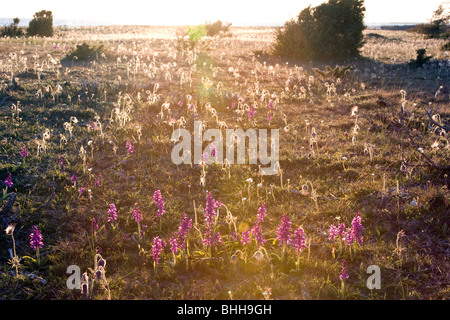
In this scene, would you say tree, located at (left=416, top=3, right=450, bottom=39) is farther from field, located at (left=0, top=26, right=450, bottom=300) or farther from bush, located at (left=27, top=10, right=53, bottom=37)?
bush, located at (left=27, top=10, right=53, bottom=37)

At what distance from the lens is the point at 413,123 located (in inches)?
375

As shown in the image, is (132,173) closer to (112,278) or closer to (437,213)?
(112,278)

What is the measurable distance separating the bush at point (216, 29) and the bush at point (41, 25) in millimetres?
16088

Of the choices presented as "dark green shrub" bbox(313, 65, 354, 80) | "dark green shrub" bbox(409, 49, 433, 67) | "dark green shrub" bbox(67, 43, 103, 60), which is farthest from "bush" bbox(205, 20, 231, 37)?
"dark green shrub" bbox(313, 65, 354, 80)

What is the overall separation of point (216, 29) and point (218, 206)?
130 feet

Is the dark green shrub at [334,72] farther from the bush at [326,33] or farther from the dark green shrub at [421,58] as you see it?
the bush at [326,33]

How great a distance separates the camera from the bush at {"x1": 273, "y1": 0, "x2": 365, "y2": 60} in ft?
68.3

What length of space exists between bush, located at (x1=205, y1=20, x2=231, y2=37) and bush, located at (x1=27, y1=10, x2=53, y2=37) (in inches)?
633

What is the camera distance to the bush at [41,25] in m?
31.2

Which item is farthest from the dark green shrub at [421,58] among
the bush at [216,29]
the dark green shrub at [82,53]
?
the bush at [216,29]

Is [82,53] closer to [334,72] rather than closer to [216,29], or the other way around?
[334,72]

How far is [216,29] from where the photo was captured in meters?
41.2
